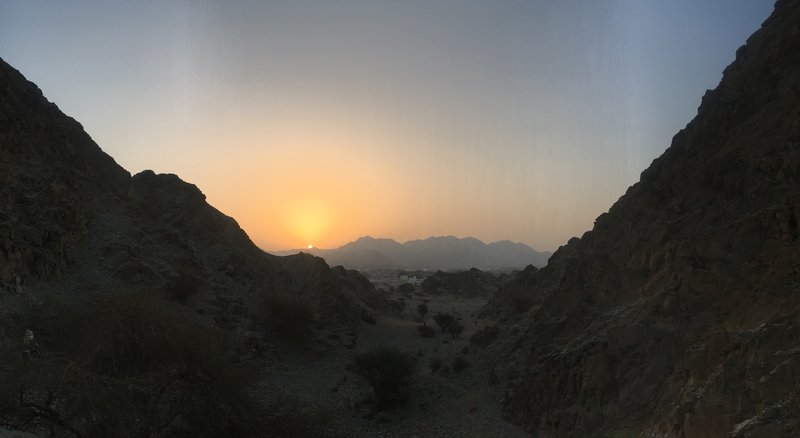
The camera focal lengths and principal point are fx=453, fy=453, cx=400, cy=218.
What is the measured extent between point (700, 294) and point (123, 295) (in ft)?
58.1

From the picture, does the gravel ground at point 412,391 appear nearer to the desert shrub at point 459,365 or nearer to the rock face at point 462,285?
the desert shrub at point 459,365

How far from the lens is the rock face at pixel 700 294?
29.6ft

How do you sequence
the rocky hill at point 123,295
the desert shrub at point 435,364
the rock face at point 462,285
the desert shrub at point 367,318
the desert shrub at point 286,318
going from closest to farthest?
the rocky hill at point 123,295 < the desert shrub at point 435,364 < the desert shrub at point 286,318 < the desert shrub at point 367,318 < the rock face at point 462,285

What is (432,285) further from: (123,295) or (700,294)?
(700,294)

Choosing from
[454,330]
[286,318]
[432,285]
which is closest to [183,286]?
[286,318]

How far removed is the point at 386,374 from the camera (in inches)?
771

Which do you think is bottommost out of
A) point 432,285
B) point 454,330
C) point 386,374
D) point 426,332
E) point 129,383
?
point 386,374

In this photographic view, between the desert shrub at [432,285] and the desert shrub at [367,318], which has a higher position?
the desert shrub at [432,285]

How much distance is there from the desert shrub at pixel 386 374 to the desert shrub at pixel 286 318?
6.91 meters

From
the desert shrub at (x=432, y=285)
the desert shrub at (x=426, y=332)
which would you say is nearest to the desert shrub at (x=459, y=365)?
the desert shrub at (x=426, y=332)

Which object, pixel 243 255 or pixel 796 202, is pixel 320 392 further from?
pixel 796 202

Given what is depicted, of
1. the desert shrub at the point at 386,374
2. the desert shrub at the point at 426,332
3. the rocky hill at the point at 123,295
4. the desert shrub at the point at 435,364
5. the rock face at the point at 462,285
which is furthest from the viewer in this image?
the rock face at the point at 462,285

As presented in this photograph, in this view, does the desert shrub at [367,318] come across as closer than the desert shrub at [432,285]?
Yes

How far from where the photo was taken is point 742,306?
35.5 ft
